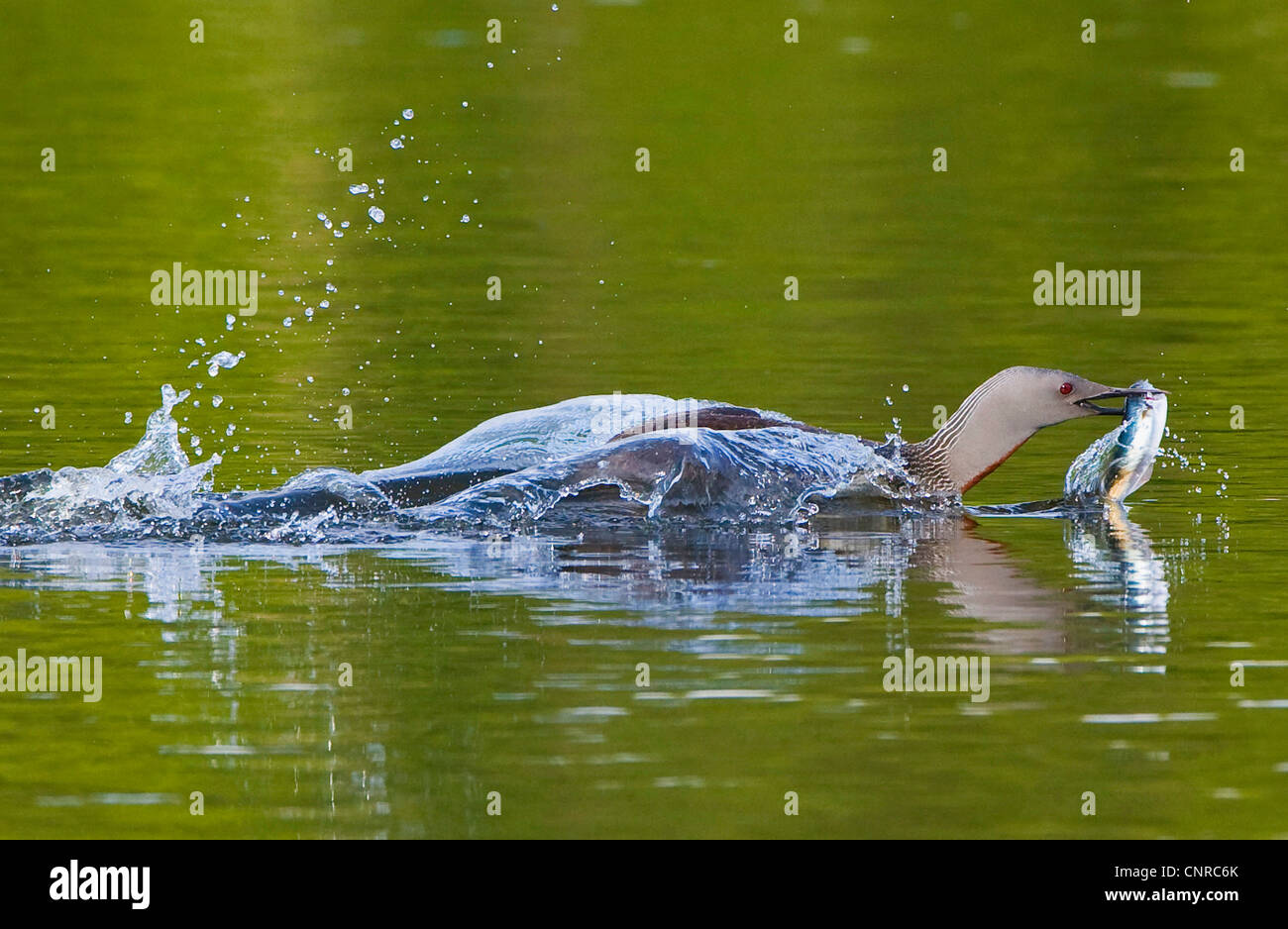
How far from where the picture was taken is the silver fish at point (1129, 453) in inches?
498

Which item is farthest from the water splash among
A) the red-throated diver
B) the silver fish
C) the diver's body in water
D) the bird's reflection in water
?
the silver fish

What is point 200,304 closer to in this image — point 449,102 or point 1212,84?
point 449,102

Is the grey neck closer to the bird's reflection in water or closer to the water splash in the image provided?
the bird's reflection in water

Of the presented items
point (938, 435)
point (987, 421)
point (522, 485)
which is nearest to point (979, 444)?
point (987, 421)

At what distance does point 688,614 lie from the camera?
9.59 m

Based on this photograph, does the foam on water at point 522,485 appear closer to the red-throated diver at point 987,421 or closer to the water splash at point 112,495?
the water splash at point 112,495

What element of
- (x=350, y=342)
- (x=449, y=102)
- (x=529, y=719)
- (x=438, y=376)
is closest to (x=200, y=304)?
(x=350, y=342)

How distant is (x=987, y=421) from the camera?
43.1 feet

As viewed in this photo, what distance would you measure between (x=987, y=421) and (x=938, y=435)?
1.05 feet

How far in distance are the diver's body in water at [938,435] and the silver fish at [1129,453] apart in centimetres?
9

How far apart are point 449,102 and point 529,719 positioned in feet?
70.4

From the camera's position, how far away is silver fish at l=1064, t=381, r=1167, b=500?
12.7 metres

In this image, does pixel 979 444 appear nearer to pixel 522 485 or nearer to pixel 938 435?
pixel 938 435
